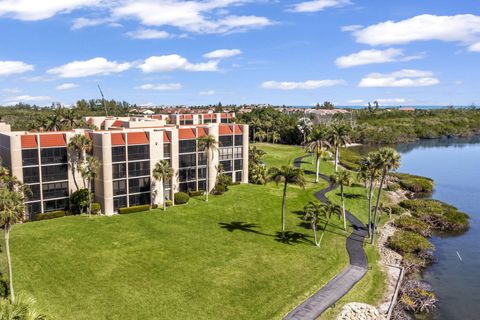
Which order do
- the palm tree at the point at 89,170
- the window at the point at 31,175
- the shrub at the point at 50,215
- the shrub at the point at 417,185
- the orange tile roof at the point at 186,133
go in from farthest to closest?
1. the shrub at the point at 417,185
2. the orange tile roof at the point at 186,133
3. the shrub at the point at 50,215
4. the palm tree at the point at 89,170
5. the window at the point at 31,175

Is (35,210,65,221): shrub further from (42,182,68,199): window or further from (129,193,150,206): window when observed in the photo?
(129,193,150,206): window

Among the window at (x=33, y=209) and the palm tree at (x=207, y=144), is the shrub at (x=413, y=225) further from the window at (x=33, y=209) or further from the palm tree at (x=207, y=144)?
the window at (x=33, y=209)

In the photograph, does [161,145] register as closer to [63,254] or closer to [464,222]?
[63,254]

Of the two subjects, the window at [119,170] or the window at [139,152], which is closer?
the window at [119,170]

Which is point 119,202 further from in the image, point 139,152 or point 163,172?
point 163,172

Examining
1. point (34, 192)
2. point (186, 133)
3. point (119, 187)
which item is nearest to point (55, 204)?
point (34, 192)

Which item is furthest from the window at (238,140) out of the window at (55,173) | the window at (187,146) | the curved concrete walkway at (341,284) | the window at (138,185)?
the window at (55,173)

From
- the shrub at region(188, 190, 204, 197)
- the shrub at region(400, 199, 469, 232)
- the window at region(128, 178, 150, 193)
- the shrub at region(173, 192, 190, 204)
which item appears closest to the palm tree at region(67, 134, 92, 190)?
the window at region(128, 178, 150, 193)
